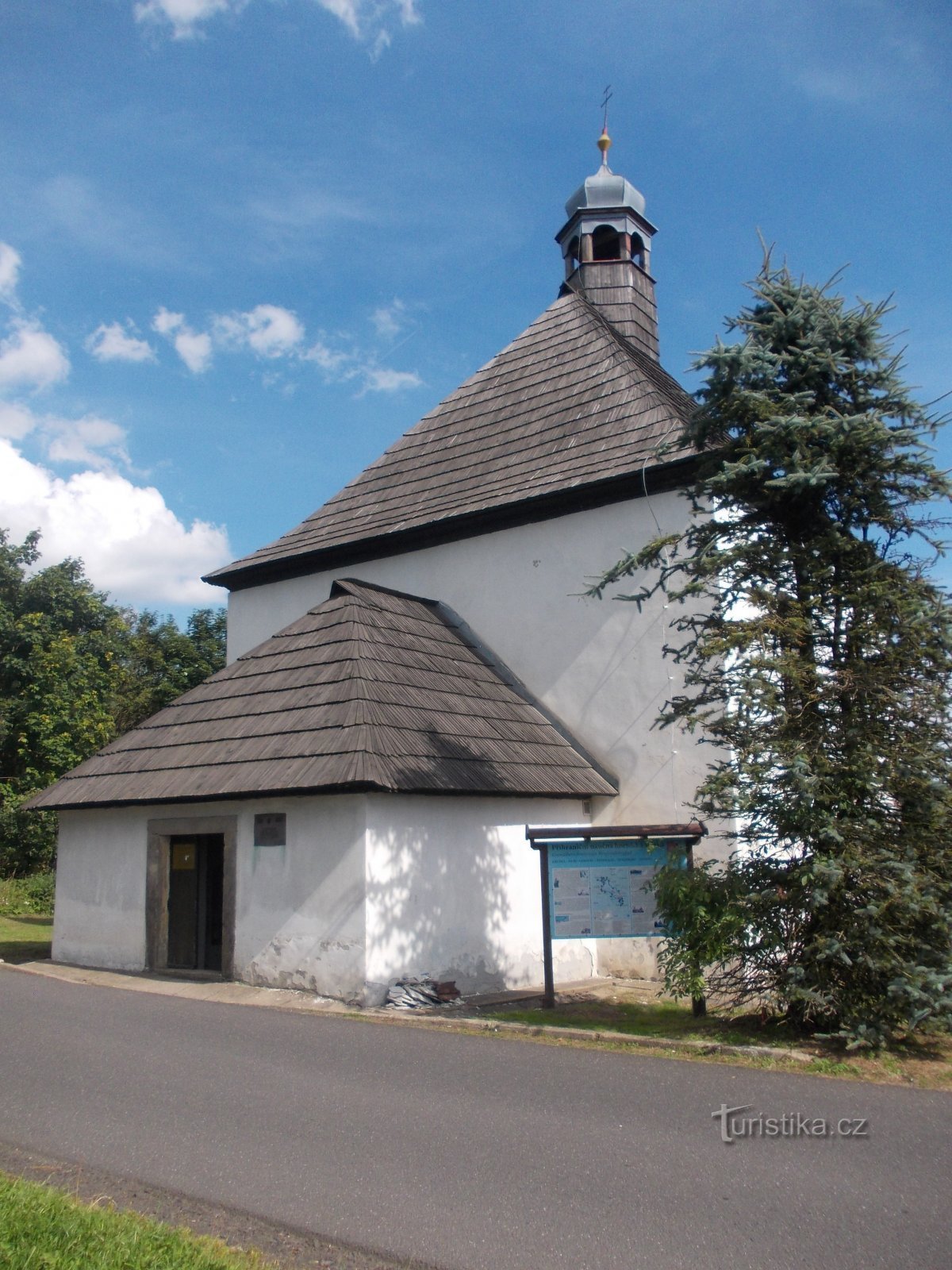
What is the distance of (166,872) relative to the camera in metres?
12.6

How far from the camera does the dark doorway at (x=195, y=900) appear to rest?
12.3m

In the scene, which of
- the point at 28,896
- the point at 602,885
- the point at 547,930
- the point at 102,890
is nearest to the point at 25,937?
the point at 102,890

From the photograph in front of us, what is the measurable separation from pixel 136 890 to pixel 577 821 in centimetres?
578

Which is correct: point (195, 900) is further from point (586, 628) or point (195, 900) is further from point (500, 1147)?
point (500, 1147)

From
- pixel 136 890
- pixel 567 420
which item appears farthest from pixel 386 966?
pixel 567 420

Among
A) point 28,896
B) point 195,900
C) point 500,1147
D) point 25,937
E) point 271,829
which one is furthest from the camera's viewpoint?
point 28,896

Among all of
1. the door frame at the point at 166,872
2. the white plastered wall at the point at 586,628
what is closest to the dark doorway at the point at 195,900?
the door frame at the point at 166,872

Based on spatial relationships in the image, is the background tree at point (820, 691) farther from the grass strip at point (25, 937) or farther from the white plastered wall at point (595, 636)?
the grass strip at point (25, 937)

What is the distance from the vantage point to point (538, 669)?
15234 millimetres

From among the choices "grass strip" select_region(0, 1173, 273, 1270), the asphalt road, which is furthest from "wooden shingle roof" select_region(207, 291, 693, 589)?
"grass strip" select_region(0, 1173, 273, 1270)

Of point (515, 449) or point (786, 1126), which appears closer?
point (786, 1126)

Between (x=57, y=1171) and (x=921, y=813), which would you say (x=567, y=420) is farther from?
(x=57, y=1171)

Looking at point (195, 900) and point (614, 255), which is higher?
point (614, 255)

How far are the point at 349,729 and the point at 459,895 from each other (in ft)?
7.57
